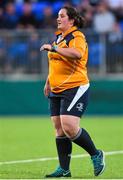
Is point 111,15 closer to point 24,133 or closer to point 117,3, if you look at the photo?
point 117,3

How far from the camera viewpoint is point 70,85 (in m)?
9.28

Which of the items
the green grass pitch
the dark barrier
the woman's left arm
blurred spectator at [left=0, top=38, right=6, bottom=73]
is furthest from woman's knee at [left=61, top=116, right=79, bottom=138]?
the dark barrier

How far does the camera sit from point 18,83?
844 inches

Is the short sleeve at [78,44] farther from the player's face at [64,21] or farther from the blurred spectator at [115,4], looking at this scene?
the blurred spectator at [115,4]

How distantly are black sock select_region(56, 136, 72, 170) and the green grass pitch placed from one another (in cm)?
20

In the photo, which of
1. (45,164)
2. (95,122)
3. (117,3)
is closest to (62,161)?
(45,164)

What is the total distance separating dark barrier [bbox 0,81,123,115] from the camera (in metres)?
21.4

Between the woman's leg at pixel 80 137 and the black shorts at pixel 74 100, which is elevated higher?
the black shorts at pixel 74 100

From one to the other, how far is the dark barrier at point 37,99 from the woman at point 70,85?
39.0 feet

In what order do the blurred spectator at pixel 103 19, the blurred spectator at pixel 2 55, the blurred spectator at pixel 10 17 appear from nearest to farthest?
the blurred spectator at pixel 2 55 → the blurred spectator at pixel 103 19 → the blurred spectator at pixel 10 17

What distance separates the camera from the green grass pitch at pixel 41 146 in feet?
32.0

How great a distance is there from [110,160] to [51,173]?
1881 millimetres

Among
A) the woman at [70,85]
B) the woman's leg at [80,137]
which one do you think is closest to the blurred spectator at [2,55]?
the woman at [70,85]

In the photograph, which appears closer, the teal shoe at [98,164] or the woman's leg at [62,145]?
the teal shoe at [98,164]
